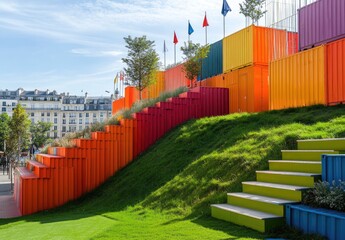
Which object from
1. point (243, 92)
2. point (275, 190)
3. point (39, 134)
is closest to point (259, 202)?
point (275, 190)

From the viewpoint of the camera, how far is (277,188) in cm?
658

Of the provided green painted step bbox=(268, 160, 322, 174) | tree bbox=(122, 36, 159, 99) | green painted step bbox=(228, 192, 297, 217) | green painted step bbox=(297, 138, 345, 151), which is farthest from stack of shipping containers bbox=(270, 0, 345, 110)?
tree bbox=(122, 36, 159, 99)

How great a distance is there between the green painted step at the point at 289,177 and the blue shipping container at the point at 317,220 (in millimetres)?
658

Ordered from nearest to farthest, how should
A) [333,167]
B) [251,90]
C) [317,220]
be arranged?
1. [317,220]
2. [333,167]
3. [251,90]

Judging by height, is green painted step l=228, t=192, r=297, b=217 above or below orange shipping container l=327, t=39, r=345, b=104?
below

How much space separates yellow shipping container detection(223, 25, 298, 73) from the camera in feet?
50.3

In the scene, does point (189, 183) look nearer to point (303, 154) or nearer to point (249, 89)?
point (303, 154)

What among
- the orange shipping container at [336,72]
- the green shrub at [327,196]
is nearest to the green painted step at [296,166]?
the green shrub at [327,196]

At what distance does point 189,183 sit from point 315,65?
216 inches

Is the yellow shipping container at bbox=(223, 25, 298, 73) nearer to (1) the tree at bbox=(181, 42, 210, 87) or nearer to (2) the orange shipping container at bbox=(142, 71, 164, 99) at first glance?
(1) the tree at bbox=(181, 42, 210, 87)

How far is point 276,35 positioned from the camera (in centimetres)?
1562

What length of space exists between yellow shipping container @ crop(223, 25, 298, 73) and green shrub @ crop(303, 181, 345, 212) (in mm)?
10019

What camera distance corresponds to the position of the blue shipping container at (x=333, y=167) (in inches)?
221

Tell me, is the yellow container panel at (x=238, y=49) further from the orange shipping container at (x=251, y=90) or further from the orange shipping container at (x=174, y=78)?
the orange shipping container at (x=174, y=78)
